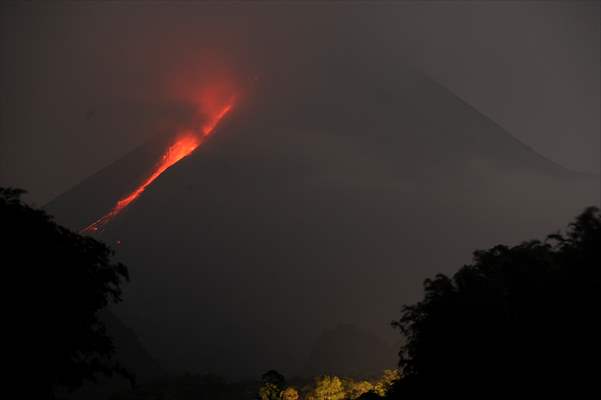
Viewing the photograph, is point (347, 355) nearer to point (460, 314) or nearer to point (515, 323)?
point (460, 314)

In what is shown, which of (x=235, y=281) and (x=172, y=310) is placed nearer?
(x=172, y=310)

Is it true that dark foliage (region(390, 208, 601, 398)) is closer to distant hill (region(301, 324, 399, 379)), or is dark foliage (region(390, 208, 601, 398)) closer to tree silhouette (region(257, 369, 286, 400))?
tree silhouette (region(257, 369, 286, 400))

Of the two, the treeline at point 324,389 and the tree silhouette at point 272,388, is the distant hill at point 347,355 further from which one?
the tree silhouette at point 272,388

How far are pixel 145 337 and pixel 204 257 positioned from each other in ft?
178

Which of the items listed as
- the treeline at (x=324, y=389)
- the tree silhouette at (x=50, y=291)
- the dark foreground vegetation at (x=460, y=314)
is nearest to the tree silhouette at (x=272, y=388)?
the treeline at (x=324, y=389)

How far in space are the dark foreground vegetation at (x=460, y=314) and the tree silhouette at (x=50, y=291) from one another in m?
0.04

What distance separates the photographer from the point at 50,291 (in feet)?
69.1

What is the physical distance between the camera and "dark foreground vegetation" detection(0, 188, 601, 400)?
20781 millimetres

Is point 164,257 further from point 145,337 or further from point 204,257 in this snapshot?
point 145,337

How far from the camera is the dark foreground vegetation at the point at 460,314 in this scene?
68.2ft

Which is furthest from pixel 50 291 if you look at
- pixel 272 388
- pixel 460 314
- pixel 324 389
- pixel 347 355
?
pixel 347 355

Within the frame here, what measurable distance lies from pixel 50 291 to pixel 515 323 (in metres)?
22.2

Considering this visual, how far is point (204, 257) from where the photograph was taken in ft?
637

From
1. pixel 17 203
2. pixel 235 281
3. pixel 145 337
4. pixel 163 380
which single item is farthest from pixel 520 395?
pixel 235 281
